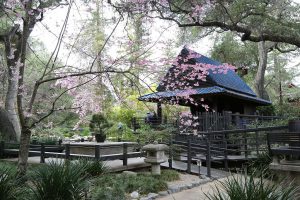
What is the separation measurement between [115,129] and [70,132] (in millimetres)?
12806

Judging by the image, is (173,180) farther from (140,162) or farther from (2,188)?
(2,188)

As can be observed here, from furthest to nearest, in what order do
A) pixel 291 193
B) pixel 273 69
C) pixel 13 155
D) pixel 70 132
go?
pixel 273 69 < pixel 70 132 < pixel 13 155 < pixel 291 193

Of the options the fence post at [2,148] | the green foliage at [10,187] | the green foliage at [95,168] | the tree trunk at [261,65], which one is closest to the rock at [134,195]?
the green foliage at [95,168]

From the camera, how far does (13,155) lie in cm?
1312

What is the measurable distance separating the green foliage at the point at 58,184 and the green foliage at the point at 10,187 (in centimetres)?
21

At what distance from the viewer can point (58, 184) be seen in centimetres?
562

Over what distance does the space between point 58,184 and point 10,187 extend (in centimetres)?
82

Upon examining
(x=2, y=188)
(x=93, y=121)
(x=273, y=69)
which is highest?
(x=273, y=69)

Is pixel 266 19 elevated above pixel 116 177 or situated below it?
above

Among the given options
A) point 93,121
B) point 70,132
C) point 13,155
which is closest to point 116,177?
point 93,121

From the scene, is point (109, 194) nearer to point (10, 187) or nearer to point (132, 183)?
point (10, 187)

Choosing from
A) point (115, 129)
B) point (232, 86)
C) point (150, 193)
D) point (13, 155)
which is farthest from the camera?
point (232, 86)

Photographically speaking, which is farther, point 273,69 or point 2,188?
point 273,69

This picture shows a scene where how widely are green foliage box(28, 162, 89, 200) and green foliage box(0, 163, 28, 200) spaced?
0.21 meters
